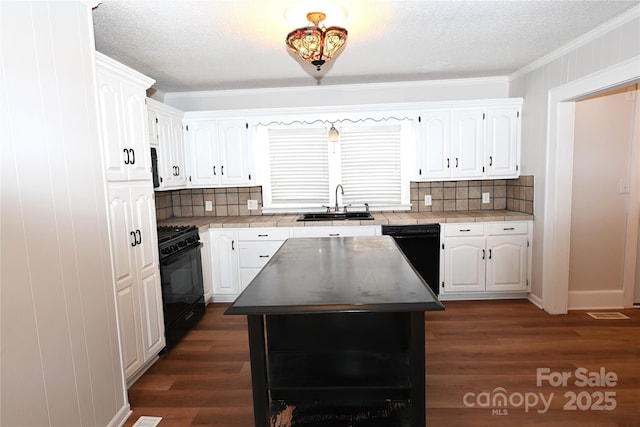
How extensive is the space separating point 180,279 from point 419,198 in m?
2.81

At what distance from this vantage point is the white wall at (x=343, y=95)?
13.2ft

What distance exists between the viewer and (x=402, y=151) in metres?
4.21

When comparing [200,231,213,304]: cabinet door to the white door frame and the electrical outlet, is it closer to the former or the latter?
the white door frame

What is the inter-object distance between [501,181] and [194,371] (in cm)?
381

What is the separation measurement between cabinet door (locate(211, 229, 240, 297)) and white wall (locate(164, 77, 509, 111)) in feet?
5.08

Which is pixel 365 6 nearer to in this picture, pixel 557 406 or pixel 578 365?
pixel 557 406

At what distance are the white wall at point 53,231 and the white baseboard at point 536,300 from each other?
3.70m

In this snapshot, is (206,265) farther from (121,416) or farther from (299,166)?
(121,416)

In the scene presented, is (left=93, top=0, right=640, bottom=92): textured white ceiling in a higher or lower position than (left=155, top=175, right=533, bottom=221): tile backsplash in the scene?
higher

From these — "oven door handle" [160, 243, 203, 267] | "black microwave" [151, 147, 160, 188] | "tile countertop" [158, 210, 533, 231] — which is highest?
"black microwave" [151, 147, 160, 188]

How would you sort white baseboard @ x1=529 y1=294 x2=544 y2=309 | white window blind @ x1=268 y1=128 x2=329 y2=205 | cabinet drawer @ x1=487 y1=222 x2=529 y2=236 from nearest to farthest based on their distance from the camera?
white baseboard @ x1=529 y1=294 x2=544 y2=309 < cabinet drawer @ x1=487 y1=222 x2=529 y2=236 < white window blind @ x1=268 y1=128 x2=329 y2=205

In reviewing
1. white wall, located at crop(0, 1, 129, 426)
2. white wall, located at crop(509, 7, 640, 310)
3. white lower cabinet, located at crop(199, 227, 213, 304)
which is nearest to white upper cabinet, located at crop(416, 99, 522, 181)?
white wall, located at crop(509, 7, 640, 310)

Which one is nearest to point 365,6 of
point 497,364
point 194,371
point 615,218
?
point 497,364

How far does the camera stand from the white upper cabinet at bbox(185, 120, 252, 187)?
4.00m
